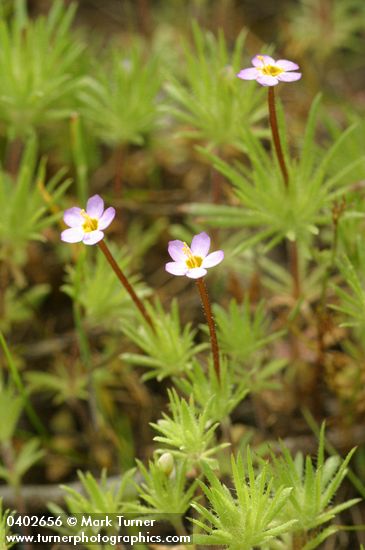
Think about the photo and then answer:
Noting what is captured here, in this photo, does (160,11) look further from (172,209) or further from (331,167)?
(331,167)

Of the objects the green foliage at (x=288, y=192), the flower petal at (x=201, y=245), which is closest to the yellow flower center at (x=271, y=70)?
the green foliage at (x=288, y=192)

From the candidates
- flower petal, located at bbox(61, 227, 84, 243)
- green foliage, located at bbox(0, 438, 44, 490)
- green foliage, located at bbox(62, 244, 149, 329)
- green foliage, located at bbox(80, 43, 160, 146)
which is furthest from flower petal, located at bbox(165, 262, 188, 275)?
green foliage, located at bbox(80, 43, 160, 146)

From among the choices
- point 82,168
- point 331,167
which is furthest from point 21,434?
point 331,167

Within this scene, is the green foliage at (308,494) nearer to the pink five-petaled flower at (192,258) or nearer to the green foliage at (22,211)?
the pink five-petaled flower at (192,258)

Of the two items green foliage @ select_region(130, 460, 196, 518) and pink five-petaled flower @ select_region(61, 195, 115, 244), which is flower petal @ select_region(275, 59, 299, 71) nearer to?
pink five-petaled flower @ select_region(61, 195, 115, 244)

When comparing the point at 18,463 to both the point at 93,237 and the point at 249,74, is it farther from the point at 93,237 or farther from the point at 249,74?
the point at 249,74

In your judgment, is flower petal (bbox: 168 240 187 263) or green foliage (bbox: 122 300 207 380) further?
green foliage (bbox: 122 300 207 380)
